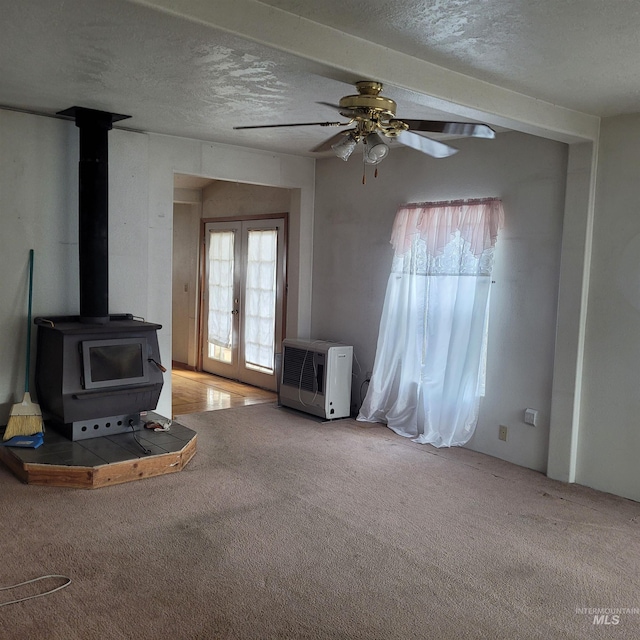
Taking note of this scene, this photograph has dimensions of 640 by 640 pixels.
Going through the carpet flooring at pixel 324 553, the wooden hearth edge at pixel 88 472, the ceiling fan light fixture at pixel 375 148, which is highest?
the ceiling fan light fixture at pixel 375 148

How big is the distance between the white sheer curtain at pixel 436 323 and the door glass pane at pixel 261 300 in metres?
1.73

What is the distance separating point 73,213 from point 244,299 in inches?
106

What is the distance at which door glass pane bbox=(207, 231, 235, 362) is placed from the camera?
24.3 feet

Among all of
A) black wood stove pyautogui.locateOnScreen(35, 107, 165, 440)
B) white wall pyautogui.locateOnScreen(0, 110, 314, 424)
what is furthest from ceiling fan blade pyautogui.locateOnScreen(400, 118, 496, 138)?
white wall pyautogui.locateOnScreen(0, 110, 314, 424)

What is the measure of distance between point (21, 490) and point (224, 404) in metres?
2.59

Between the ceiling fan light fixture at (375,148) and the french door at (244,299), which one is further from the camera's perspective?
the french door at (244,299)

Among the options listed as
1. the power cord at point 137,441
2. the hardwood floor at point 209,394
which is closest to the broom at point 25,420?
the power cord at point 137,441

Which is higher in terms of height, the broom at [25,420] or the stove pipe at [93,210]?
the stove pipe at [93,210]

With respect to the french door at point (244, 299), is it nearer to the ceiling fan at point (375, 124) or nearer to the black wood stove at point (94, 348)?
the black wood stove at point (94, 348)

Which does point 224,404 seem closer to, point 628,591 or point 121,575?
point 121,575

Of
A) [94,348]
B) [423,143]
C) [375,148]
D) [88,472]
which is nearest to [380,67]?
[375,148]

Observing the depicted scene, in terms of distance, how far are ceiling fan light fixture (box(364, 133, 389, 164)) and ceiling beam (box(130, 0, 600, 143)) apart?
0.83 feet

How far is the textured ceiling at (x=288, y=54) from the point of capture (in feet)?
8.04

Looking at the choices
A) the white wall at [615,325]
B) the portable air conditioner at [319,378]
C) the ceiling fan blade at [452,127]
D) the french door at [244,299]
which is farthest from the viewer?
the french door at [244,299]
